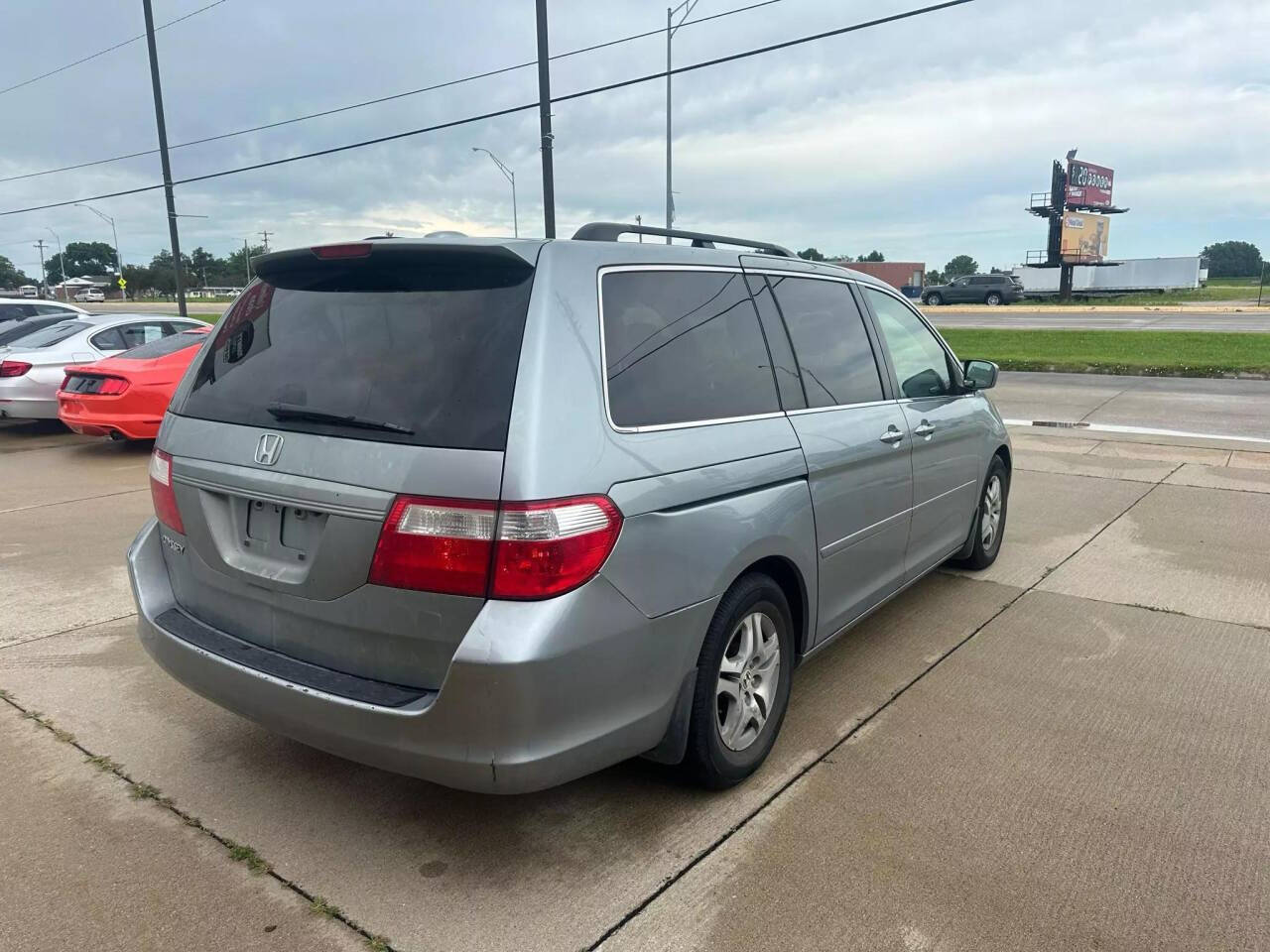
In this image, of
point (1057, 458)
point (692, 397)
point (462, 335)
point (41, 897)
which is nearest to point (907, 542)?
point (692, 397)

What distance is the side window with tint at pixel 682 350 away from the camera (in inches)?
104

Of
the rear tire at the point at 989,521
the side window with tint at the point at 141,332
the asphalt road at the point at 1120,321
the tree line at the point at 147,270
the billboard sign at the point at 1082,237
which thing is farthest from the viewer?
the tree line at the point at 147,270

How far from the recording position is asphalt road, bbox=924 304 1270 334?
2783 centimetres

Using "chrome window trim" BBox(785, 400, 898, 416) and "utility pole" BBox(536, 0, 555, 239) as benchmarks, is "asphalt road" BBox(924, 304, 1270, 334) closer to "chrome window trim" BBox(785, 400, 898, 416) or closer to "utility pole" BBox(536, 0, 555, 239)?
"utility pole" BBox(536, 0, 555, 239)

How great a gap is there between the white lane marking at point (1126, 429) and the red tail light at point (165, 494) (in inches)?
374

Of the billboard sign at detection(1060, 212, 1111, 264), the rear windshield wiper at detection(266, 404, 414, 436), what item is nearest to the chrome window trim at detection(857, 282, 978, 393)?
the rear windshield wiper at detection(266, 404, 414, 436)

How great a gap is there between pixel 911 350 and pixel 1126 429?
737cm

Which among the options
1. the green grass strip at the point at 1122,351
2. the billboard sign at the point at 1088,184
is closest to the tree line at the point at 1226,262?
the billboard sign at the point at 1088,184

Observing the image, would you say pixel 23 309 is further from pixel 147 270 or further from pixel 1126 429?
pixel 147 270

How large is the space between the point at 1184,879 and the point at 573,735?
1.81m

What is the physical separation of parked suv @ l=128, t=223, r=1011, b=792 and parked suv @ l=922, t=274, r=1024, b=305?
4871 centimetres

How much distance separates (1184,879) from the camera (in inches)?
102

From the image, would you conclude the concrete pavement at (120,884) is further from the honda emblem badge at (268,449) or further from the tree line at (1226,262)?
the tree line at (1226,262)

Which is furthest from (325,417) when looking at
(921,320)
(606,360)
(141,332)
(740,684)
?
(141,332)
